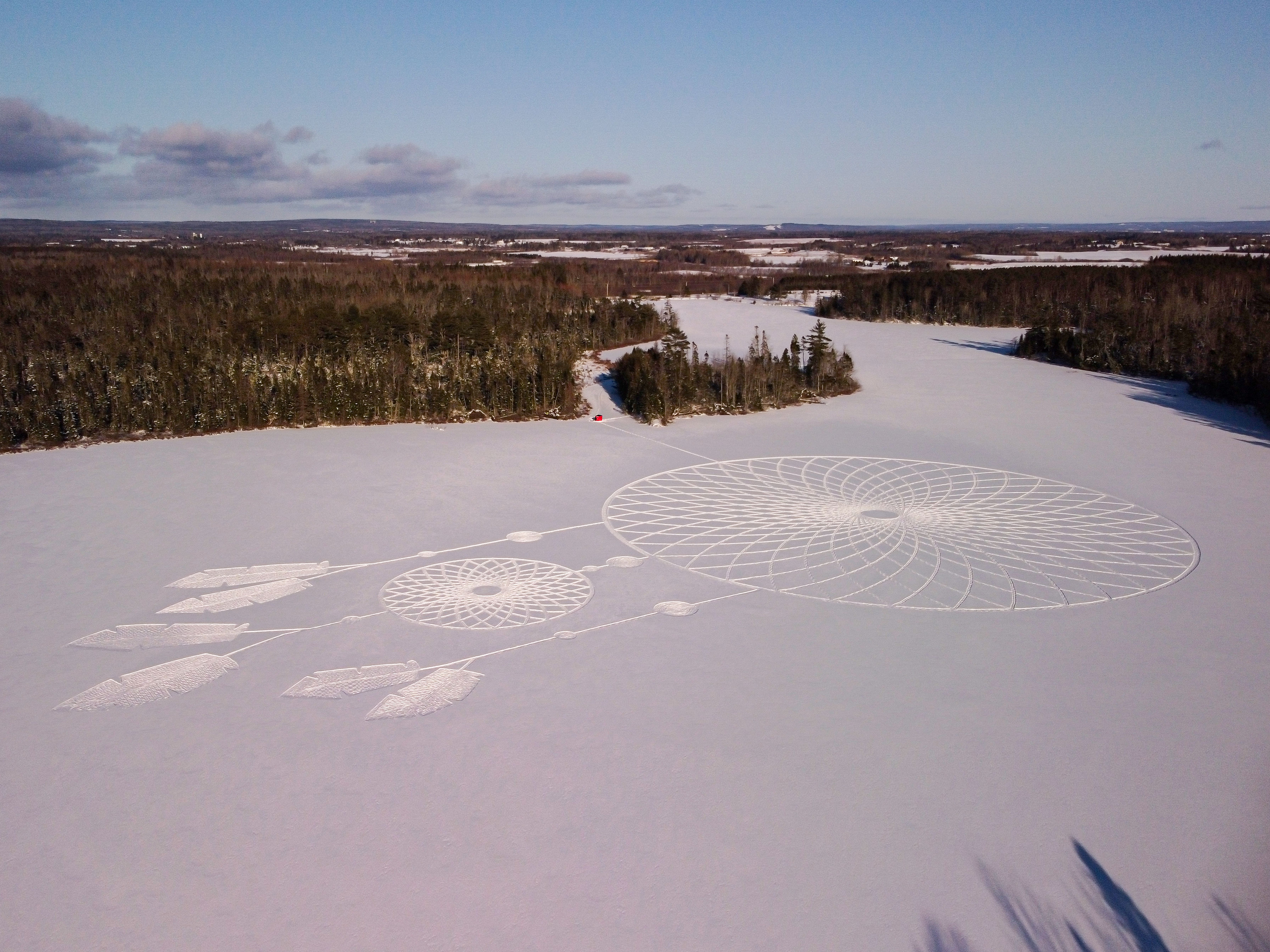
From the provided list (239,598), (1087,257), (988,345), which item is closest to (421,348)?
(239,598)

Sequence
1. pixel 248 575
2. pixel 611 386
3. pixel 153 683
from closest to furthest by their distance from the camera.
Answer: pixel 153 683 < pixel 248 575 < pixel 611 386

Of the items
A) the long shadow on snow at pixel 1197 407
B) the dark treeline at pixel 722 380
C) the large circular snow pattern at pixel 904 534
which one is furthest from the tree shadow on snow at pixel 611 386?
the long shadow on snow at pixel 1197 407

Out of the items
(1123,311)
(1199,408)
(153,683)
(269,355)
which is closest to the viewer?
(153,683)

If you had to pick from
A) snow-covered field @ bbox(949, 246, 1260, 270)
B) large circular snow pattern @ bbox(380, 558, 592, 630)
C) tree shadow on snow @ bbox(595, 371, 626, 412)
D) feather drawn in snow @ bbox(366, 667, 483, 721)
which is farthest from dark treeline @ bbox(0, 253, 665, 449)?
snow-covered field @ bbox(949, 246, 1260, 270)

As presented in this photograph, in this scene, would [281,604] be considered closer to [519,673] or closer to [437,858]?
[519,673]

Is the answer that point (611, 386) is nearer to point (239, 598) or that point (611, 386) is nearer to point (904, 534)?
point (904, 534)

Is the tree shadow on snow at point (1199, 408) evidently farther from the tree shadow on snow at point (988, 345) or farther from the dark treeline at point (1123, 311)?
the tree shadow on snow at point (988, 345)

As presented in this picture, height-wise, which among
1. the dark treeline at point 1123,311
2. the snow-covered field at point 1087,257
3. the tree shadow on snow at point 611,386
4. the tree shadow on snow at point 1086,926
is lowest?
the tree shadow on snow at point 1086,926

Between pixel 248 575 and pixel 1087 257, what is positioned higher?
pixel 1087 257
